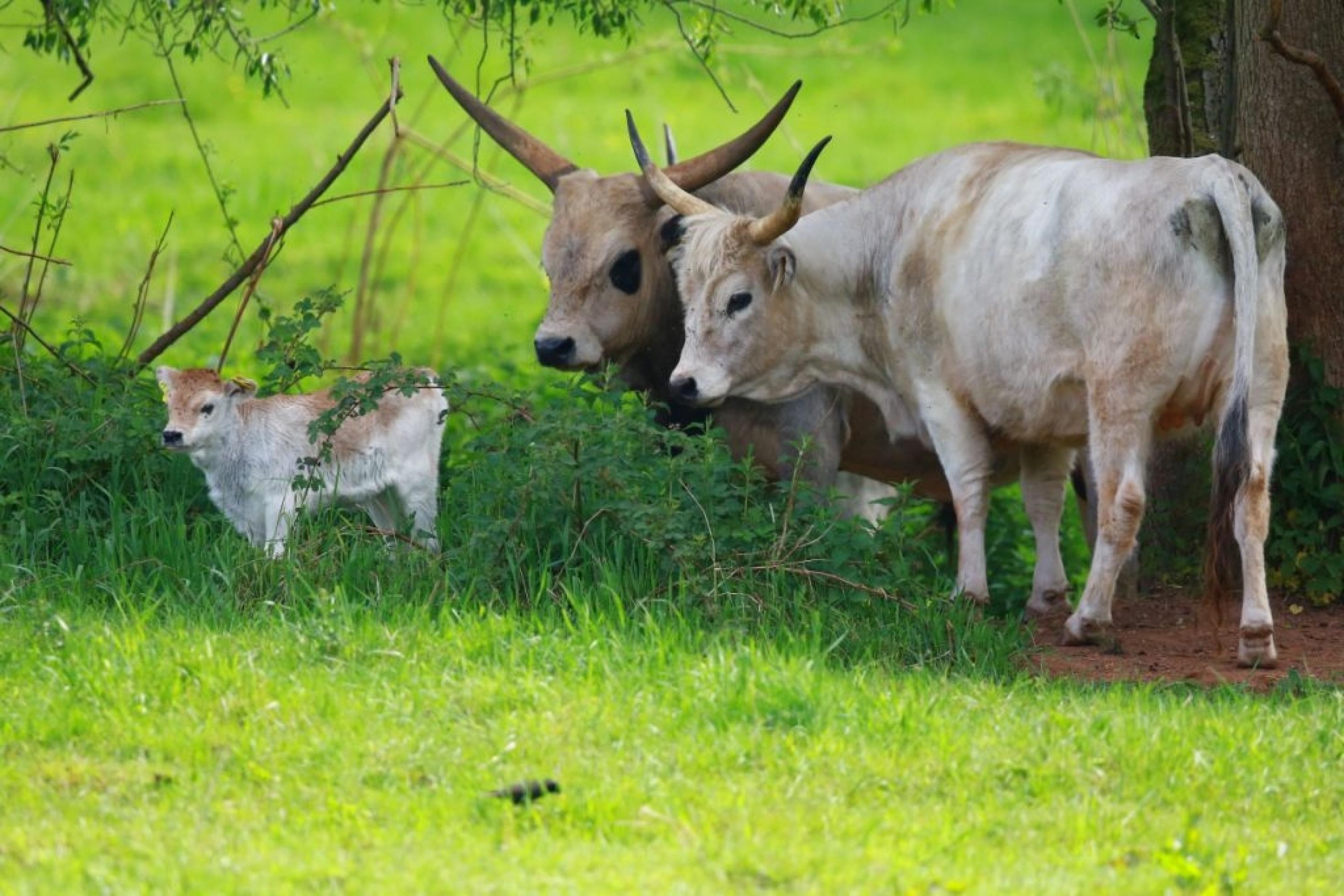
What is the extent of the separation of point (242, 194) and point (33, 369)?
12411 mm

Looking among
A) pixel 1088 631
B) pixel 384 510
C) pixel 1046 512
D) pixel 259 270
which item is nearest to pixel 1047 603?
pixel 1046 512

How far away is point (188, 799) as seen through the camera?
17.0 ft

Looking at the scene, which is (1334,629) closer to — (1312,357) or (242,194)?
(1312,357)

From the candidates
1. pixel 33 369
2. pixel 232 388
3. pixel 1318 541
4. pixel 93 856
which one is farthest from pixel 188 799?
pixel 1318 541

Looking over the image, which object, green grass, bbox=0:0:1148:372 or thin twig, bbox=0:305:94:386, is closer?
thin twig, bbox=0:305:94:386

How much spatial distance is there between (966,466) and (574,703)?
269 cm

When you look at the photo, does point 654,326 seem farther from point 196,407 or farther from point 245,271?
point 196,407

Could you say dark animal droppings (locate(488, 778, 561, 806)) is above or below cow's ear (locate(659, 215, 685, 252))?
below

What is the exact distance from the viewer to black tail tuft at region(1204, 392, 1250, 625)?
677 centimetres

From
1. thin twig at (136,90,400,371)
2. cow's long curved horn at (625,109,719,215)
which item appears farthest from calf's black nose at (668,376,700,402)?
thin twig at (136,90,400,371)

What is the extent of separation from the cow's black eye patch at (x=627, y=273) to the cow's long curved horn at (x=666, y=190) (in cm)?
27

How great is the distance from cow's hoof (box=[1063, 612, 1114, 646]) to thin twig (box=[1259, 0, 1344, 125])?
7.32ft

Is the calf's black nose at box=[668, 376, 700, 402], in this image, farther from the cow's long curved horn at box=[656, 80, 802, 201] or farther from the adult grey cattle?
the cow's long curved horn at box=[656, 80, 802, 201]

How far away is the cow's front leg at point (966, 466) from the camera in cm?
796
